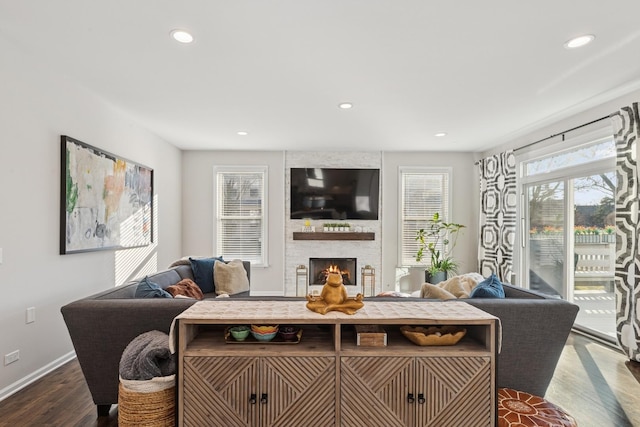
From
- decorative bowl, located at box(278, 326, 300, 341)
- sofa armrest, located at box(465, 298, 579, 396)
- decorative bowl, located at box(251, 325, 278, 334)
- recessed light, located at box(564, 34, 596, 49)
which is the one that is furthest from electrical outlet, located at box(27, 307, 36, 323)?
recessed light, located at box(564, 34, 596, 49)

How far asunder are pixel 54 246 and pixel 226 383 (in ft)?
7.18

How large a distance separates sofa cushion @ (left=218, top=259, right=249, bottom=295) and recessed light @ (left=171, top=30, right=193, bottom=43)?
2749mm

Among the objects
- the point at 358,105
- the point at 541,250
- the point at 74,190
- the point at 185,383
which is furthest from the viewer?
the point at 541,250

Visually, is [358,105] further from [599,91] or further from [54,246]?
[54,246]

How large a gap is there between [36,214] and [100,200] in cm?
82

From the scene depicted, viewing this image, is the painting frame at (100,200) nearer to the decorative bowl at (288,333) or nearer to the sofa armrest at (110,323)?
the sofa armrest at (110,323)

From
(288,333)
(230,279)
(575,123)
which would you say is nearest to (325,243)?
(230,279)

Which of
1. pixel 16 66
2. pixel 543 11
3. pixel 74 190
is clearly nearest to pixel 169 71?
pixel 16 66

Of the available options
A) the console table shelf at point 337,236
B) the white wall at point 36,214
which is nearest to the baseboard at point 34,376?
the white wall at point 36,214

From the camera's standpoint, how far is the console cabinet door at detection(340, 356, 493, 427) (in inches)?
75.2

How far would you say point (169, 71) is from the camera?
3033 mm

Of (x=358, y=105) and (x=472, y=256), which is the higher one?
(x=358, y=105)

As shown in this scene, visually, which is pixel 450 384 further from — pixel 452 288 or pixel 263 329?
pixel 452 288

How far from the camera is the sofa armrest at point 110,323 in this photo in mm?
2213
